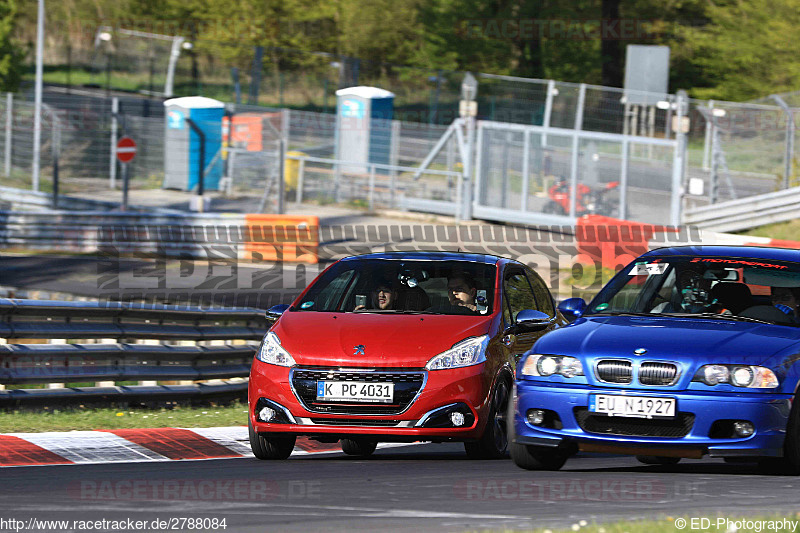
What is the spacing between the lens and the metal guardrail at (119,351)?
1012cm

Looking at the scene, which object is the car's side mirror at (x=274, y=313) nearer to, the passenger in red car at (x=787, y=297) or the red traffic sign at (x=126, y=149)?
the passenger in red car at (x=787, y=297)

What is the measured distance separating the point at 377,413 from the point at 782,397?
8.09 feet

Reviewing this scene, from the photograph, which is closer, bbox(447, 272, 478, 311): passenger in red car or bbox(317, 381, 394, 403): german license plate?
bbox(317, 381, 394, 403): german license plate

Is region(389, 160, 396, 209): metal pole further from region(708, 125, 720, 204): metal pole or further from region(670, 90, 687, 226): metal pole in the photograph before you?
region(708, 125, 720, 204): metal pole

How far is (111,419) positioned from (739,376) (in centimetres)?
522

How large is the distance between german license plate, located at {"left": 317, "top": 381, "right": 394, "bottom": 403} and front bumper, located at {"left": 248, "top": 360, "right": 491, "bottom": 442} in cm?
10

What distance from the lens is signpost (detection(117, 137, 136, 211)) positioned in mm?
31188

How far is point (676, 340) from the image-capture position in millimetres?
7270

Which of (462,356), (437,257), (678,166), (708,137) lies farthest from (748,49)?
(462,356)

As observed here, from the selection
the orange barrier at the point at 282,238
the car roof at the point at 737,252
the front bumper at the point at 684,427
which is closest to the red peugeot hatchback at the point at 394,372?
the front bumper at the point at 684,427

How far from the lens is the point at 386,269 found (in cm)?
942

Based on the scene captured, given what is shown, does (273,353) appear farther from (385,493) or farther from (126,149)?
(126,149)

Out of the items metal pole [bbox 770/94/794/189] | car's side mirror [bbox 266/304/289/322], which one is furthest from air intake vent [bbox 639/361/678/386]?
metal pole [bbox 770/94/794/189]

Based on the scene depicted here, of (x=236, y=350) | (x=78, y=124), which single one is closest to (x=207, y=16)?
(x=78, y=124)
